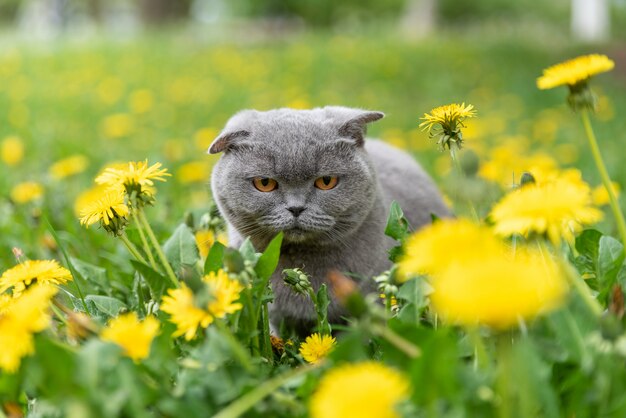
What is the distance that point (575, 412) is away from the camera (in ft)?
3.54

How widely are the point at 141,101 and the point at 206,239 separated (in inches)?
146

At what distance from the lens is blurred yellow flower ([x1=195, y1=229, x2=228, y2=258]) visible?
7.26 feet

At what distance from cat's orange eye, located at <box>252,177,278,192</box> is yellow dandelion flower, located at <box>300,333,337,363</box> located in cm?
60

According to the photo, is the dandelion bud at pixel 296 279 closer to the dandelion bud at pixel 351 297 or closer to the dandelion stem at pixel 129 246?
the dandelion stem at pixel 129 246

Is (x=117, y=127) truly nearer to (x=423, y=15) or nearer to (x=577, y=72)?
(x=577, y=72)

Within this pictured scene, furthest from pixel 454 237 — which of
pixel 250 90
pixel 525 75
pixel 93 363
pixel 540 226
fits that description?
pixel 525 75

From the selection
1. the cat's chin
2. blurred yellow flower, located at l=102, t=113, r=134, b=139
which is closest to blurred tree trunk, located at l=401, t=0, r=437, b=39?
blurred yellow flower, located at l=102, t=113, r=134, b=139

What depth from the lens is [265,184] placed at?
1.96 meters

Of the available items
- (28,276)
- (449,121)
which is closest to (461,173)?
(449,121)

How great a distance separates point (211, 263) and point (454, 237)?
0.80 meters

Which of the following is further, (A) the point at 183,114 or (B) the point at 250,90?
(B) the point at 250,90

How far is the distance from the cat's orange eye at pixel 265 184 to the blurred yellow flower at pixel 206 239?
0.98 ft

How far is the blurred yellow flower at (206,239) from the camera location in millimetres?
2213

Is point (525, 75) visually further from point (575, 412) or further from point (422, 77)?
point (575, 412)
